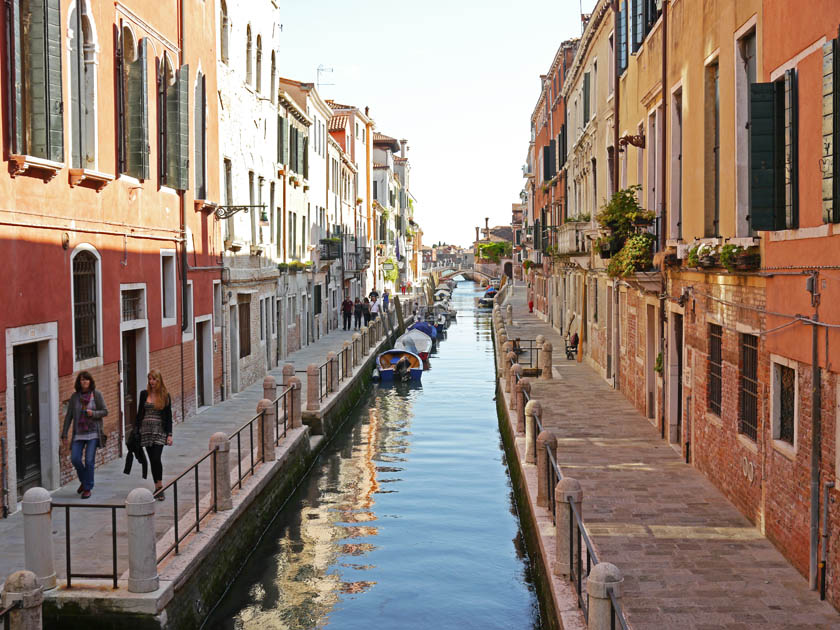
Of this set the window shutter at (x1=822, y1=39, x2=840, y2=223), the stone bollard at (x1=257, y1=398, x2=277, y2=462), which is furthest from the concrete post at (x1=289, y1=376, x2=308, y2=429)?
the window shutter at (x1=822, y1=39, x2=840, y2=223)

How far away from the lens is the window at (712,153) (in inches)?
444

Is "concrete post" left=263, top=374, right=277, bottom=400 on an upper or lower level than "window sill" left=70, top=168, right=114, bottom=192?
lower

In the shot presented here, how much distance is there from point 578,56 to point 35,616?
80.7 feet

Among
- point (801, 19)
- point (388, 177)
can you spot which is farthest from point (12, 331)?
point (388, 177)

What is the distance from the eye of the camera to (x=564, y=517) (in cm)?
795

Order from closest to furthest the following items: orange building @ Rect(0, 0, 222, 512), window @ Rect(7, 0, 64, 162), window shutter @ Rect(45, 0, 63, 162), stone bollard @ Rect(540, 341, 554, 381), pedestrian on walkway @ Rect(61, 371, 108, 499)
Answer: window @ Rect(7, 0, 64, 162)
orange building @ Rect(0, 0, 222, 512)
window shutter @ Rect(45, 0, 63, 162)
pedestrian on walkway @ Rect(61, 371, 108, 499)
stone bollard @ Rect(540, 341, 554, 381)

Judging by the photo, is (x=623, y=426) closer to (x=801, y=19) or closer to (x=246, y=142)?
(x=801, y=19)

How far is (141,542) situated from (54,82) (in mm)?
5394

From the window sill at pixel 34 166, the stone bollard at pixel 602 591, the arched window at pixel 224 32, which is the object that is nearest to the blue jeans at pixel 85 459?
the window sill at pixel 34 166

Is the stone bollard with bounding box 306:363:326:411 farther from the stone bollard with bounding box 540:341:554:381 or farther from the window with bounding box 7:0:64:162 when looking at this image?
the window with bounding box 7:0:64:162

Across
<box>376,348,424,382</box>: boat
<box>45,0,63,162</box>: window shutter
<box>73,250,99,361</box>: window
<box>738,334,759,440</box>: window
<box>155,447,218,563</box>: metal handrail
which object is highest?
<box>45,0,63,162</box>: window shutter

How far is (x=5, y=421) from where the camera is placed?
9.68 m

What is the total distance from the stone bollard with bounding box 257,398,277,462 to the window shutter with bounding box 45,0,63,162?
4.24m

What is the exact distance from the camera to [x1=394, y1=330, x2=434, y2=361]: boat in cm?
3217
